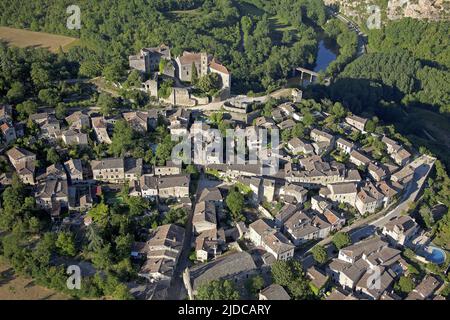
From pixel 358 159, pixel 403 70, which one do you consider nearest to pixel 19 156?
pixel 358 159

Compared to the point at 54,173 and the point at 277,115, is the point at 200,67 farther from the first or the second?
the point at 54,173

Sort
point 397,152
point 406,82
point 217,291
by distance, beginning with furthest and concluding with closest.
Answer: point 406,82
point 397,152
point 217,291

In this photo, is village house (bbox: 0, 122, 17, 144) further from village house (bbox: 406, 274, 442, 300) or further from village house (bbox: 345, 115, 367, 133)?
village house (bbox: 406, 274, 442, 300)

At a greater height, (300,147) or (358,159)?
(300,147)

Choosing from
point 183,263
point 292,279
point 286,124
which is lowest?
point 183,263

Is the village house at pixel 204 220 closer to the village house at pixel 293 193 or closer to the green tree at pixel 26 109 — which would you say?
the village house at pixel 293 193
